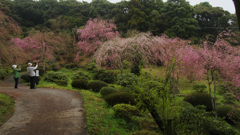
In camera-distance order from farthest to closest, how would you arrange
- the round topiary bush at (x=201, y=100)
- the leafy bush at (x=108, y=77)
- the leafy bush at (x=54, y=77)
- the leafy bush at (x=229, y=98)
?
the leafy bush at (x=108, y=77)
the leafy bush at (x=54, y=77)
the leafy bush at (x=229, y=98)
the round topiary bush at (x=201, y=100)

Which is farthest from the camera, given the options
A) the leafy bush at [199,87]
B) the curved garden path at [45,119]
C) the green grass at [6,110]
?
the leafy bush at [199,87]

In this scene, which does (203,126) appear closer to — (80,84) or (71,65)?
(80,84)

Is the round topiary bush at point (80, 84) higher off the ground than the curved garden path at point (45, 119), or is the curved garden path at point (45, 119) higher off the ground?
the curved garden path at point (45, 119)

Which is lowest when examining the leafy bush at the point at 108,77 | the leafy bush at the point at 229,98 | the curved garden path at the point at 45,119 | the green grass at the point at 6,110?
the leafy bush at the point at 229,98

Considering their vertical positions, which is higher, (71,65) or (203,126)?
(71,65)

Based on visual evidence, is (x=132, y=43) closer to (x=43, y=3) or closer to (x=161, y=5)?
(x=161, y=5)

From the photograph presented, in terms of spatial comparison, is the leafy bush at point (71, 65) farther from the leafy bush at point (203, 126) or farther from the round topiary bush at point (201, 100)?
the leafy bush at point (203, 126)

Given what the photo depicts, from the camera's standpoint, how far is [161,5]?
32.9 meters

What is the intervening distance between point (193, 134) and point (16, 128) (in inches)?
212

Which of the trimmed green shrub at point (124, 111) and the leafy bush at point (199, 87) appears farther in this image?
the leafy bush at point (199, 87)

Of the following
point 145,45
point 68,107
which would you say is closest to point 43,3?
point 145,45

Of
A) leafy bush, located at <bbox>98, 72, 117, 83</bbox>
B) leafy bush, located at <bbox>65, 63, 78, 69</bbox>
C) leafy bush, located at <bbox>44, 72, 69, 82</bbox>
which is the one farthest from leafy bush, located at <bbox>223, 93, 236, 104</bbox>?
leafy bush, located at <bbox>65, 63, 78, 69</bbox>

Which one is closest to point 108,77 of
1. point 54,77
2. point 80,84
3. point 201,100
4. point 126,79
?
point 126,79

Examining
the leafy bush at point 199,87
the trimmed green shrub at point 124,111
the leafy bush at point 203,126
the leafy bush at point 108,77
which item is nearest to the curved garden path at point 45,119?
the trimmed green shrub at point 124,111
